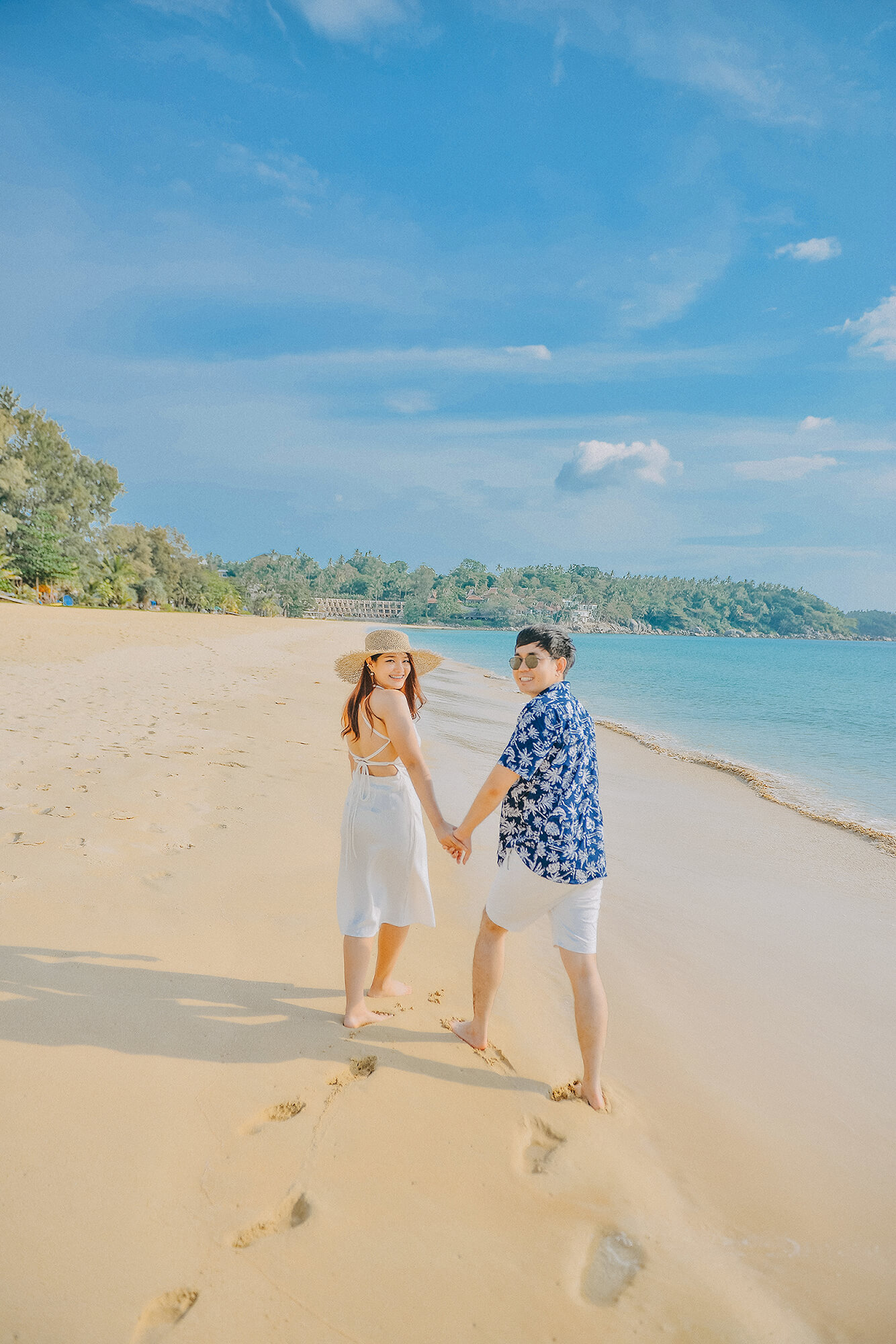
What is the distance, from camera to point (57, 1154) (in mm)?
2191

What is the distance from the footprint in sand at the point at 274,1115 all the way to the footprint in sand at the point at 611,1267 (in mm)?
1105

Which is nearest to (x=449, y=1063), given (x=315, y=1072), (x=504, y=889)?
(x=315, y=1072)

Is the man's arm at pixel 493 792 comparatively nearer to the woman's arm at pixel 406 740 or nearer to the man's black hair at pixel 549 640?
the woman's arm at pixel 406 740

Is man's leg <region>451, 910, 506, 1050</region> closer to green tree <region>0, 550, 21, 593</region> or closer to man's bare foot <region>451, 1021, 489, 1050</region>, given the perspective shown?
man's bare foot <region>451, 1021, 489, 1050</region>

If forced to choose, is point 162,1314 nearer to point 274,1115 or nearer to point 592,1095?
point 274,1115

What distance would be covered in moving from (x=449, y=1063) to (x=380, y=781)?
4.05 feet

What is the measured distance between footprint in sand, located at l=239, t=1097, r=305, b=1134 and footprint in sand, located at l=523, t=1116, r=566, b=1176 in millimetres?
841

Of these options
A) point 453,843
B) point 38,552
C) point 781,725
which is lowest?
point 781,725

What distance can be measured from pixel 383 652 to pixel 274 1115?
72.1 inches

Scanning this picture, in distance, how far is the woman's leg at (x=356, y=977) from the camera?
2.99m

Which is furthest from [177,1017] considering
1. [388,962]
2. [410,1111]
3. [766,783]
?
[766,783]

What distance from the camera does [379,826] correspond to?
2.97 metres

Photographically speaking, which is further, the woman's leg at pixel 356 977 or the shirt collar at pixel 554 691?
the woman's leg at pixel 356 977

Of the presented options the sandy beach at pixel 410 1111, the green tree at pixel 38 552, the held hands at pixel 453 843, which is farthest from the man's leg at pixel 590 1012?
the green tree at pixel 38 552
